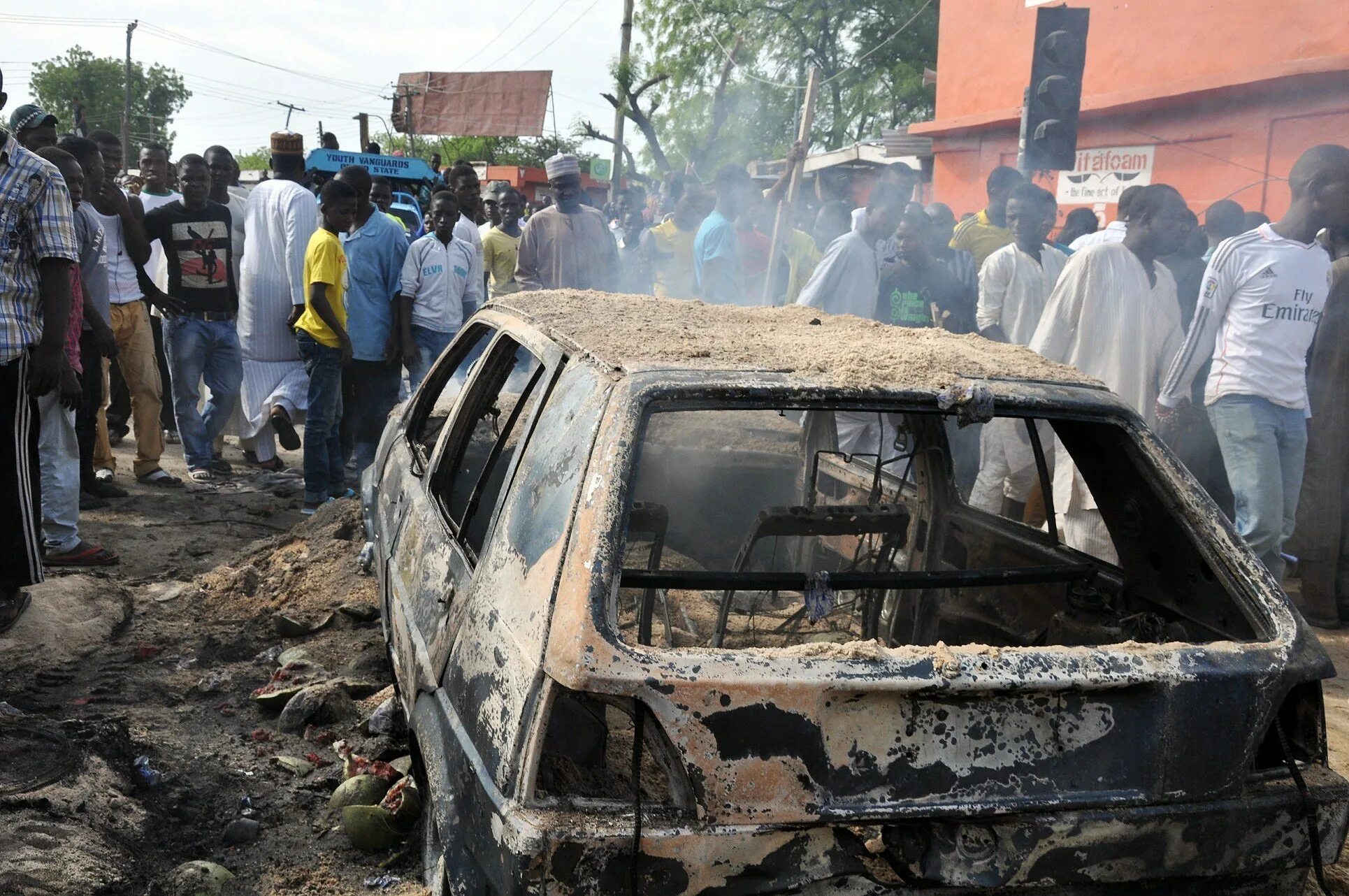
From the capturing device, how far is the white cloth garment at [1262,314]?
490cm

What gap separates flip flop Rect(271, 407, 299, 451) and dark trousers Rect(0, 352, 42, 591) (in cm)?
278

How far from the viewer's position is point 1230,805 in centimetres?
211

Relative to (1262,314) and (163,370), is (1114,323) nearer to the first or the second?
(1262,314)

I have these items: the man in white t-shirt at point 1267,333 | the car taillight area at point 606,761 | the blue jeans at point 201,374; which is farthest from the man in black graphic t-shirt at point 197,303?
the man in white t-shirt at point 1267,333

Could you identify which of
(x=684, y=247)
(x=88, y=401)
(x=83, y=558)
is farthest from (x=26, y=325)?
(x=684, y=247)

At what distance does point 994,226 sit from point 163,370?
644 cm

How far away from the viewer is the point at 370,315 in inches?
274

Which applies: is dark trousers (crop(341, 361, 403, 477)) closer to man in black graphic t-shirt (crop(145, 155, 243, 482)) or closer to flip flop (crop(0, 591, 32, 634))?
man in black graphic t-shirt (crop(145, 155, 243, 482))

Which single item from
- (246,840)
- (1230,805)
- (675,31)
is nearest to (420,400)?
(246,840)

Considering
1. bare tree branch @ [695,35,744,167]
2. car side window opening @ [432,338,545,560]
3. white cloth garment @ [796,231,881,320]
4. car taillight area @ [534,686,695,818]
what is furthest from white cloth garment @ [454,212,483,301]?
bare tree branch @ [695,35,744,167]

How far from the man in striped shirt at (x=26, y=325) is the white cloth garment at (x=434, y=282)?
2.76m

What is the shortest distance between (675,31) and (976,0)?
25213 mm

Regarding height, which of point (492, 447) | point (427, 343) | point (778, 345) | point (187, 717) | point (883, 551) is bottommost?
point (187, 717)

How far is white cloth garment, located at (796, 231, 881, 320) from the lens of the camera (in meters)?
6.73
